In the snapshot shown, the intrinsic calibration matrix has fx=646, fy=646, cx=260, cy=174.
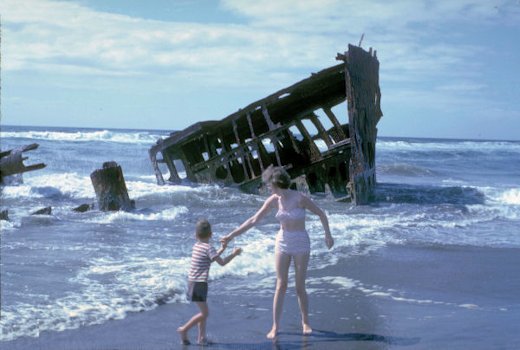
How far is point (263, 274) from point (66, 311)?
2650 millimetres

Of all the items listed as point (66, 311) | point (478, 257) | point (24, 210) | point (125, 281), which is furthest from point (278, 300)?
point (24, 210)

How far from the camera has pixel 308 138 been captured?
1639 cm

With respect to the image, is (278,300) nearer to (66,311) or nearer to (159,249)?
(66,311)

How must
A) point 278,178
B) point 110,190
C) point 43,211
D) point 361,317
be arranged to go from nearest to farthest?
point 278,178
point 361,317
point 43,211
point 110,190

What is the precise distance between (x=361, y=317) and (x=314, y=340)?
2.91 ft

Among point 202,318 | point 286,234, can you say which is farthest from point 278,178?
point 202,318

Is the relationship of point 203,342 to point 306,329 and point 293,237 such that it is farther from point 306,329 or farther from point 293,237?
point 293,237

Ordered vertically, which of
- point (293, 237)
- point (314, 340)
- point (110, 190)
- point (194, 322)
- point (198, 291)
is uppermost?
point (110, 190)

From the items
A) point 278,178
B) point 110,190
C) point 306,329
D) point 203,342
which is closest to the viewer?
point 203,342

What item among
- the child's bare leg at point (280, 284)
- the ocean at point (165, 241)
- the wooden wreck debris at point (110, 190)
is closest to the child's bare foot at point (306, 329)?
the child's bare leg at point (280, 284)

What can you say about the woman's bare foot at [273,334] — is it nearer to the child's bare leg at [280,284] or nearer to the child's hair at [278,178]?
the child's bare leg at [280,284]

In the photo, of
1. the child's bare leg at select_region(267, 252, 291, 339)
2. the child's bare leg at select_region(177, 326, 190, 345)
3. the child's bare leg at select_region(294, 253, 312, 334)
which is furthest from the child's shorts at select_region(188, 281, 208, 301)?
the child's bare leg at select_region(294, 253, 312, 334)

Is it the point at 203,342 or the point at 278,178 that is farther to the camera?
the point at 278,178

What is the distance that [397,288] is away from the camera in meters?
7.08
